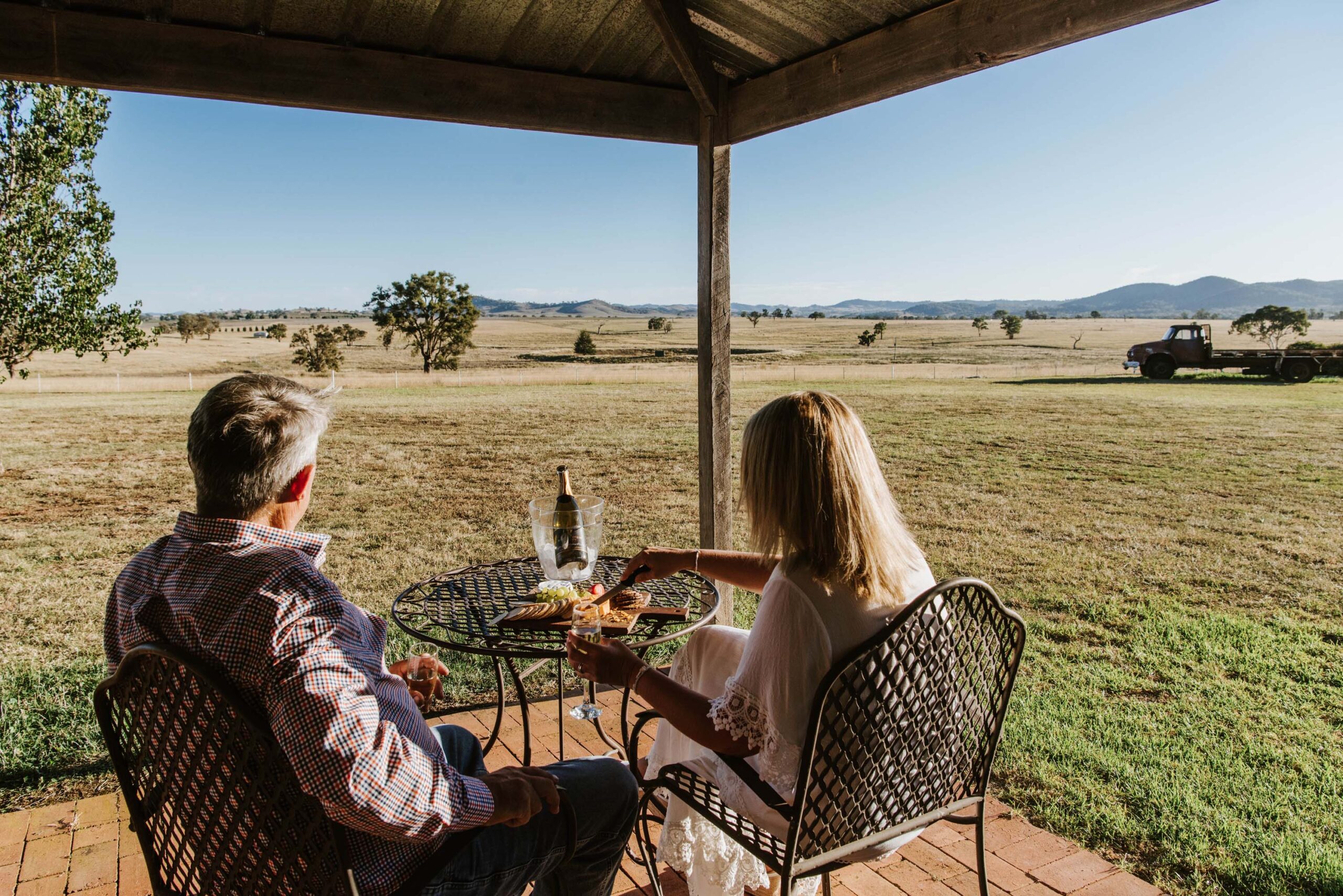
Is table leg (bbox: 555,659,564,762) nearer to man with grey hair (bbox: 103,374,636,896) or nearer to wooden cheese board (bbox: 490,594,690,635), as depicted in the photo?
wooden cheese board (bbox: 490,594,690,635)

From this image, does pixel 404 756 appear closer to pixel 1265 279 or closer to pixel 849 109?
pixel 849 109

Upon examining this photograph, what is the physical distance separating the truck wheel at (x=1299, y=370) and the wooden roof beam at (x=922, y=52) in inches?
731

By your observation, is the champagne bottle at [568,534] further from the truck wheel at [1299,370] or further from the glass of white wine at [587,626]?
the truck wheel at [1299,370]

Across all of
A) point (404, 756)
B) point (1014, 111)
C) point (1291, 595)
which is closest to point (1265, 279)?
point (1014, 111)

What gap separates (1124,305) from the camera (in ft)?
191

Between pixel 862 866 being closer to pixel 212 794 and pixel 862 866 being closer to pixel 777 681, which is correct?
pixel 777 681

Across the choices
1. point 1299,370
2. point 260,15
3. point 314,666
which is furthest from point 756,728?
point 1299,370

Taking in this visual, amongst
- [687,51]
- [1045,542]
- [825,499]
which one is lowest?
[1045,542]

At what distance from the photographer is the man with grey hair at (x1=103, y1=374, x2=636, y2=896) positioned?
99 cm

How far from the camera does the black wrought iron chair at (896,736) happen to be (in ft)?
4.11

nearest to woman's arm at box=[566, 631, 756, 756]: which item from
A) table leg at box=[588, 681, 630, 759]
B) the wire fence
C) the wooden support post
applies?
table leg at box=[588, 681, 630, 759]

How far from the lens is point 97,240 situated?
8984 mm

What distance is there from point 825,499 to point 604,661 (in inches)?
20.1

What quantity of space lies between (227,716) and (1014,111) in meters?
35.6
